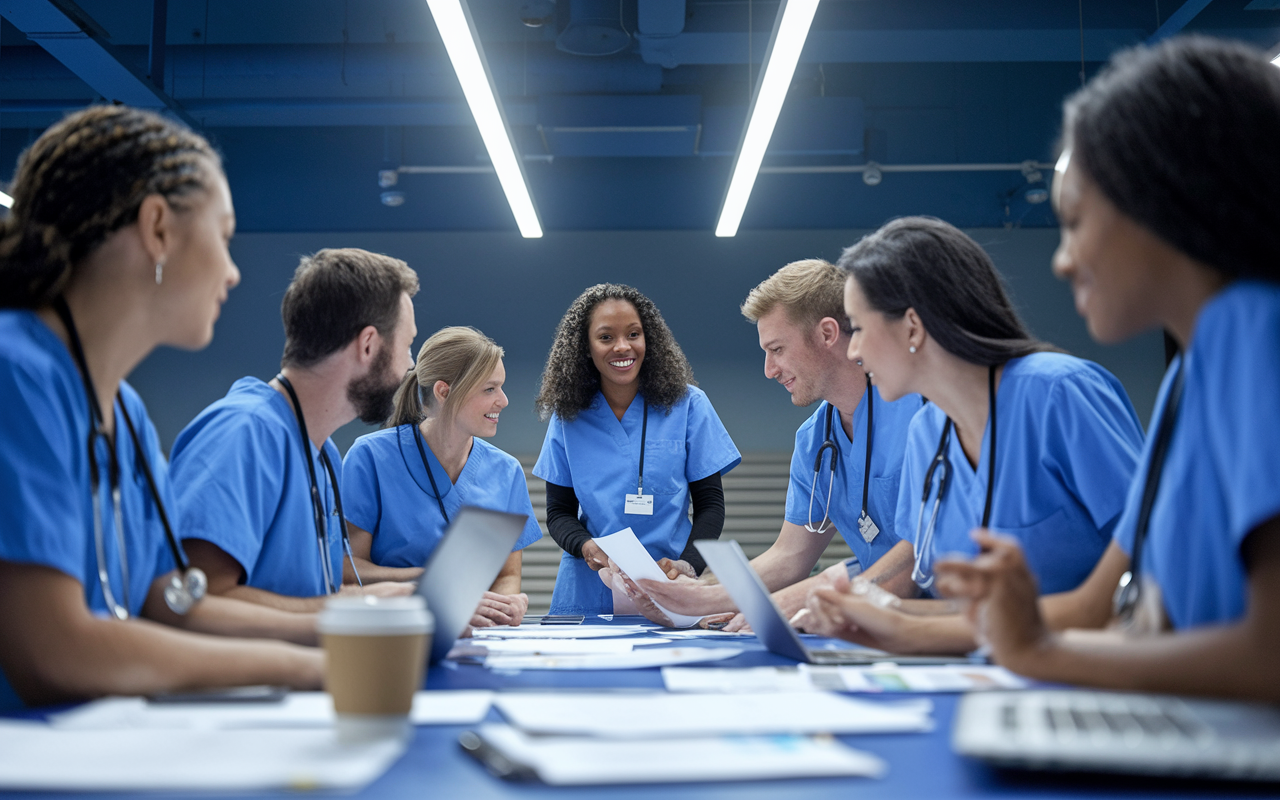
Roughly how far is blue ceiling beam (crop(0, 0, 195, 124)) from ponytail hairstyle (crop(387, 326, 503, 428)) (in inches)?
105

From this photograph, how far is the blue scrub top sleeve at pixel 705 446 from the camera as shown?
9.93 feet

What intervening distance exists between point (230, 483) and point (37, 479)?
1.69 ft

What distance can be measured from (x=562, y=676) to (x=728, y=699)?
332 mm

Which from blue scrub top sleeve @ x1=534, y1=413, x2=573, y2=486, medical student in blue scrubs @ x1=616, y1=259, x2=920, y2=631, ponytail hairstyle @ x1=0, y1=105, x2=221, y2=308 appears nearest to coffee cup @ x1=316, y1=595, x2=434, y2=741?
ponytail hairstyle @ x1=0, y1=105, x2=221, y2=308

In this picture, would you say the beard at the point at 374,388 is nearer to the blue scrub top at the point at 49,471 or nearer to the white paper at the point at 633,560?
the white paper at the point at 633,560

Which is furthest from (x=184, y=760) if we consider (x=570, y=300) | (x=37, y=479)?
(x=570, y=300)

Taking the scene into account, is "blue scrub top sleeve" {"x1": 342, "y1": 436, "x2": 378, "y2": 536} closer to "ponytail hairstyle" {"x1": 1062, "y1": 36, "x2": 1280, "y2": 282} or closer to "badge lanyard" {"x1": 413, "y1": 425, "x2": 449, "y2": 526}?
"badge lanyard" {"x1": 413, "y1": 425, "x2": 449, "y2": 526}

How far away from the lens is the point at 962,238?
1.77m

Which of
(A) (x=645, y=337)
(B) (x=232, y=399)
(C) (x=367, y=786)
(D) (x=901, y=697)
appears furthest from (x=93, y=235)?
(A) (x=645, y=337)

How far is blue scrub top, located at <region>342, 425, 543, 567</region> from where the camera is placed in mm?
2586

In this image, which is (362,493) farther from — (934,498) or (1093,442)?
(1093,442)

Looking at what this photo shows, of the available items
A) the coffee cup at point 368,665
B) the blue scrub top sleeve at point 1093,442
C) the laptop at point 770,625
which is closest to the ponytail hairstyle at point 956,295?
the blue scrub top sleeve at point 1093,442

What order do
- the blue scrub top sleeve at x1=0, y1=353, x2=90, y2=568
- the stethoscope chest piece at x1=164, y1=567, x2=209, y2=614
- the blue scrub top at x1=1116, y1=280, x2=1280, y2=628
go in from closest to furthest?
1. the blue scrub top at x1=1116, y1=280, x2=1280, y2=628
2. the blue scrub top sleeve at x1=0, y1=353, x2=90, y2=568
3. the stethoscope chest piece at x1=164, y1=567, x2=209, y2=614

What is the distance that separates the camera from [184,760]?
27.7 inches
